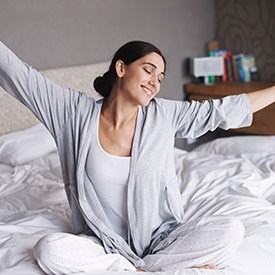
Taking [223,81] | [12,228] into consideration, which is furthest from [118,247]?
[223,81]

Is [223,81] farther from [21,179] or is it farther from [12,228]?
[12,228]

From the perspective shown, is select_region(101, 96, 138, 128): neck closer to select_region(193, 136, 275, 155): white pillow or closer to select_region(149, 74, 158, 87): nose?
select_region(149, 74, 158, 87): nose

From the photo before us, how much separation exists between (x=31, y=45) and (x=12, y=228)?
1.50 meters

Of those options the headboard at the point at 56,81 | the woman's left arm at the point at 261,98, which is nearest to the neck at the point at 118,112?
the woman's left arm at the point at 261,98

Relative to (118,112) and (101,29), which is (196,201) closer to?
(118,112)

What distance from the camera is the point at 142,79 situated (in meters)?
1.69

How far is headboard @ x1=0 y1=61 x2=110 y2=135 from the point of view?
115 inches

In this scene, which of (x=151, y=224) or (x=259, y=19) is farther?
(x=259, y=19)

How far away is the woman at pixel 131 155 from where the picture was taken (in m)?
1.60

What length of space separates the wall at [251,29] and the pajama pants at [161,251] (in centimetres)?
251

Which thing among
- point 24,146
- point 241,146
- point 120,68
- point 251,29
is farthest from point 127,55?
point 251,29

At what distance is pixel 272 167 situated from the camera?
2611 millimetres

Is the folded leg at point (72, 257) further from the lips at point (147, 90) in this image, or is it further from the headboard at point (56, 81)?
the headboard at point (56, 81)

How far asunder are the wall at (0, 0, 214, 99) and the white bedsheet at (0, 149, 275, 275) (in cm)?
75
